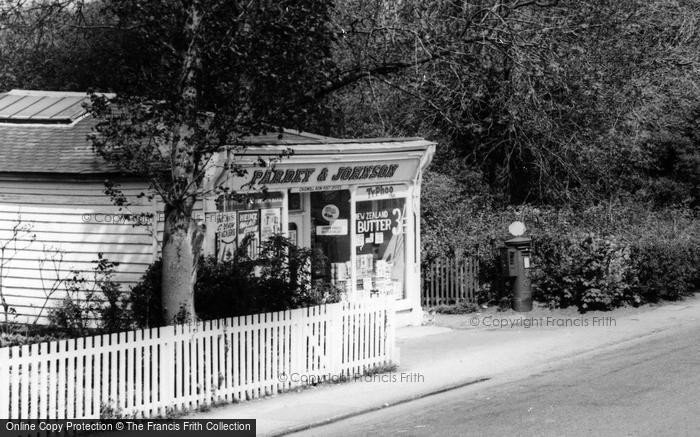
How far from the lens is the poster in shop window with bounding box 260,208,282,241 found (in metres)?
15.1

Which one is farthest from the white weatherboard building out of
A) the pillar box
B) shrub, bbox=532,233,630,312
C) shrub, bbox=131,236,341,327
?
shrub, bbox=532,233,630,312

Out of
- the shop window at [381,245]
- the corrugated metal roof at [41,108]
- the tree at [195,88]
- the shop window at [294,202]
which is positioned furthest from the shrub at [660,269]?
the corrugated metal roof at [41,108]

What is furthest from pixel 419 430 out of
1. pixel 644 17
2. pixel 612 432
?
pixel 644 17

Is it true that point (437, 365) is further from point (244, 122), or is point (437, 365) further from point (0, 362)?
point (0, 362)

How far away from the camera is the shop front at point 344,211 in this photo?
14.7 meters

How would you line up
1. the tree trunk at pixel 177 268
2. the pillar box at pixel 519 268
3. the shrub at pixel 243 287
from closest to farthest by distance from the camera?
1. the tree trunk at pixel 177 268
2. the shrub at pixel 243 287
3. the pillar box at pixel 519 268

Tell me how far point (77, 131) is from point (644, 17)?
14153 mm

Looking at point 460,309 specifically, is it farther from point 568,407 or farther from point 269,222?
point 568,407

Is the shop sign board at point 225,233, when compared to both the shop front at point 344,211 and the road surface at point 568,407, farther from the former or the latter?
the road surface at point 568,407

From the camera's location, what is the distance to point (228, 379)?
10969 mm

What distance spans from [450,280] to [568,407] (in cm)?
863

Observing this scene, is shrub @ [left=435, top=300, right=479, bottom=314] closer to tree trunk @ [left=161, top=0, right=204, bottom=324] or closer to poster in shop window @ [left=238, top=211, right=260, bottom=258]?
poster in shop window @ [left=238, top=211, right=260, bottom=258]

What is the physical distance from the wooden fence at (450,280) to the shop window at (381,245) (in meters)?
1.33

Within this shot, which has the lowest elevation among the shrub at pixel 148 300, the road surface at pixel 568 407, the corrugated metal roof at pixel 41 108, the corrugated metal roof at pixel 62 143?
the road surface at pixel 568 407
